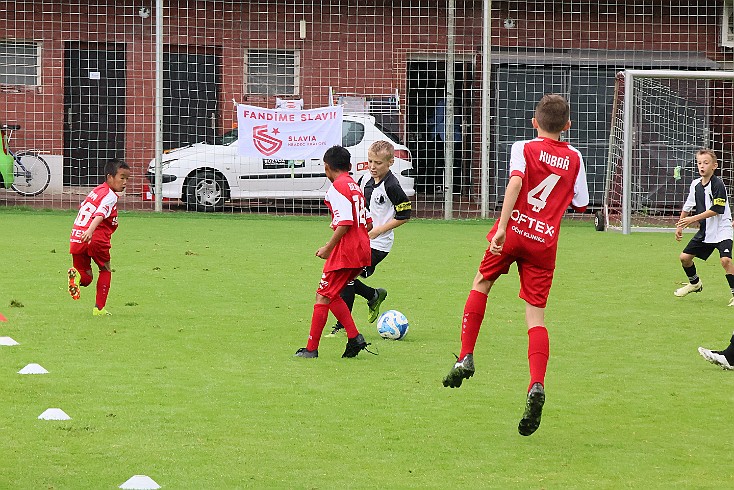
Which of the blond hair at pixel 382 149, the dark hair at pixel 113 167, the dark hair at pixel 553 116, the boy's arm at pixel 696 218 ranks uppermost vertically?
the dark hair at pixel 553 116

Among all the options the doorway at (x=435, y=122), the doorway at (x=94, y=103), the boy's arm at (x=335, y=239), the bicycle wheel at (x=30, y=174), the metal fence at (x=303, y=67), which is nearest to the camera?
the boy's arm at (x=335, y=239)

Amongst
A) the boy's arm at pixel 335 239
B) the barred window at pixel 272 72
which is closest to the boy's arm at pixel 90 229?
the boy's arm at pixel 335 239

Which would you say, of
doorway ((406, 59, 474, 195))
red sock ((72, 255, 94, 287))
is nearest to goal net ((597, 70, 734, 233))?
doorway ((406, 59, 474, 195))

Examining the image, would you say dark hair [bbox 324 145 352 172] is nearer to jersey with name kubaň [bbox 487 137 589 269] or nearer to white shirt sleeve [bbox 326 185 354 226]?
white shirt sleeve [bbox 326 185 354 226]

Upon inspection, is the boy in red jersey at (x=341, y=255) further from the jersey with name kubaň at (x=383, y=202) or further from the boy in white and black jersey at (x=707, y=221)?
the boy in white and black jersey at (x=707, y=221)

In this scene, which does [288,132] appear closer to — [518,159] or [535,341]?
[518,159]

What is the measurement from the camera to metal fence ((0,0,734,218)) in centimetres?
2238

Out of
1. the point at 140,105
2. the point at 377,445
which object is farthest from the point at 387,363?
the point at 140,105

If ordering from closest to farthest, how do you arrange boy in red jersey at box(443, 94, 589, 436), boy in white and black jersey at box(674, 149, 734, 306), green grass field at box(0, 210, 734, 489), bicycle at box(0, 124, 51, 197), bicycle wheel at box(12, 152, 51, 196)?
1. green grass field at box(0, 210, 734, 489)
2. boy in red jersey at box(443, 94, 589, 436)
3. boy in white and black jersey at box(674, 149, 734, 306)
4. bicycle at box(0, 124, 51, 197)
5. bicycle wheel at box(12, 152, 51, 196)

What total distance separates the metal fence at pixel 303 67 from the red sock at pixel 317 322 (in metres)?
14.0

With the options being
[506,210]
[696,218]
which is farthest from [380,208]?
[696,218]

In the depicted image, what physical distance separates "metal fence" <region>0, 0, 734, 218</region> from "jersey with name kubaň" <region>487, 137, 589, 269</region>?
15716 millimetres

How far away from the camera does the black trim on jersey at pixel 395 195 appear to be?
8945mm

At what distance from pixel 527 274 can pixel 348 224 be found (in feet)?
6.52
